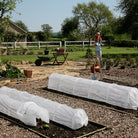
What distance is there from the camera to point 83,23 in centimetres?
6047

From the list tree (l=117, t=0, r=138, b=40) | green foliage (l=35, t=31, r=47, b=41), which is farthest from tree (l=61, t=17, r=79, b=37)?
tree (l=117, t=0, r=138, b=40)

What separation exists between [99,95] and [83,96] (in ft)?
1.78

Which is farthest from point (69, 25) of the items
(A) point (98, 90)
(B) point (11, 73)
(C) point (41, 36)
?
(A) point (98, 90)

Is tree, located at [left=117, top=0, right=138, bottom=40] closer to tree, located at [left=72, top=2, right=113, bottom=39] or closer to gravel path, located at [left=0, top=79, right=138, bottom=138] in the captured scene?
gravel path, located at [left=0, top=79, right=138, bottom=138]

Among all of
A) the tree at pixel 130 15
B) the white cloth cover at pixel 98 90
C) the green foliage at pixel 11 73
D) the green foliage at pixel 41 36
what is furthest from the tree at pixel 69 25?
the white cloth cover at pixel 98 90

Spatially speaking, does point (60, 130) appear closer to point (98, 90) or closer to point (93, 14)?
→ point (98, 90)

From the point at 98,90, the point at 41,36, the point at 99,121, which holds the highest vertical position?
the point at 41,36

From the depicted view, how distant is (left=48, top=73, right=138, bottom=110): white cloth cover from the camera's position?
20.7 ft

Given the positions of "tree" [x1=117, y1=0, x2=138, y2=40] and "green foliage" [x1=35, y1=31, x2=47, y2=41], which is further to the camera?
"green foliage" [x1=35, y1=31, x2=47, y2=41]

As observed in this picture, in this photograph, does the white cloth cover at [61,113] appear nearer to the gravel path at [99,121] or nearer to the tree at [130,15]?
the gravel path at [99,121]

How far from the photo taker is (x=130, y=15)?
64.2 ft

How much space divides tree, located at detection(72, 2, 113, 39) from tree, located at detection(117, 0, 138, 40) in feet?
133

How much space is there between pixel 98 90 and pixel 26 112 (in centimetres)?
261

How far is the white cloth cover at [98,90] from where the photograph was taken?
248 inches
